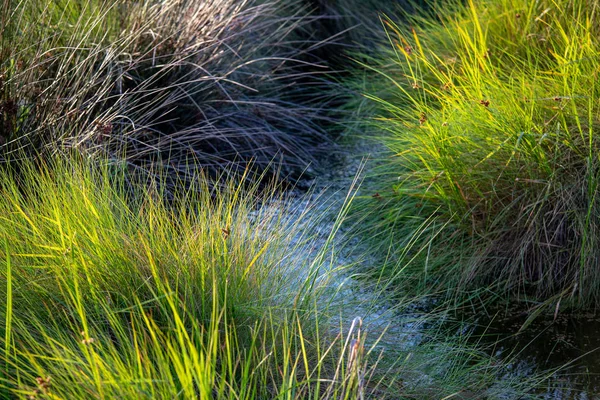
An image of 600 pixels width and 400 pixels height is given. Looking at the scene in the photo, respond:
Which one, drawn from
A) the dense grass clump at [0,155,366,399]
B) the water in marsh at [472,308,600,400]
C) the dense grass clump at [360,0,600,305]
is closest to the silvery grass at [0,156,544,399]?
the dense grass clump at [0,155,366,399]

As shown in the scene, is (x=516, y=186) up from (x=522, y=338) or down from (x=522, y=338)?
up

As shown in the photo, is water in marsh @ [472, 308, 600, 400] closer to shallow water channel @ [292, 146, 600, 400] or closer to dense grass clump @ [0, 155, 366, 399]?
shallow water channel @ [292, 146, 600, 400]

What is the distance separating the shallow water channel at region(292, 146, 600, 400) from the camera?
244 cm

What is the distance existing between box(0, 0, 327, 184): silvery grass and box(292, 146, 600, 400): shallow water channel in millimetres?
952

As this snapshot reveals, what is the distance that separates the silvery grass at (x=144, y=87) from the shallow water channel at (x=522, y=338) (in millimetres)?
952

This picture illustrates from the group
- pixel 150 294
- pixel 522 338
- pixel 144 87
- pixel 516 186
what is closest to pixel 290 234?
pixel 150 294

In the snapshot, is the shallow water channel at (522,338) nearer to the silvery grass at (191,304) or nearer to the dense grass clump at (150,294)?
the silvery grass at (191,304)

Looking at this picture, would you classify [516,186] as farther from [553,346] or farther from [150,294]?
[150,294]

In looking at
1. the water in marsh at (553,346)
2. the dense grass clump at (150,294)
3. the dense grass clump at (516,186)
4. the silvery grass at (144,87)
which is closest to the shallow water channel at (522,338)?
the water in marsh at (553,346)

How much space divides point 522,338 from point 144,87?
79.5 inches

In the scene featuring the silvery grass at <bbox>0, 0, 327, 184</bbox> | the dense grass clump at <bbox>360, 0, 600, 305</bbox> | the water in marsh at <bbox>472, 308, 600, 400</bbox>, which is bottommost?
the water in marsh at <bbox>472, 308, 600, 400</bbox>

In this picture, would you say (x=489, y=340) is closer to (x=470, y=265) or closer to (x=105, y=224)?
(x=470, y=265)

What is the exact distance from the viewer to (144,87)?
3617mm

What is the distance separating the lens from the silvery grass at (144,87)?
326 centimetres
